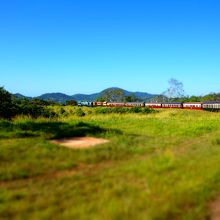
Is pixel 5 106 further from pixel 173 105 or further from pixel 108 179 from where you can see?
pixel 173 105

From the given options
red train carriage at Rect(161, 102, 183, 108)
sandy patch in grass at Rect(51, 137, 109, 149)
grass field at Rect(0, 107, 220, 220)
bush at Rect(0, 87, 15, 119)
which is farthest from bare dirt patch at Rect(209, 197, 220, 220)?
red train carriage at Rect(161, 102, 183, 108)

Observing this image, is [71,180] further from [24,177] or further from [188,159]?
[188,159]

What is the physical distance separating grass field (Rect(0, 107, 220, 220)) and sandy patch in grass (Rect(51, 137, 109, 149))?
22.9 inches

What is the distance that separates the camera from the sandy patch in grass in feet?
42.5

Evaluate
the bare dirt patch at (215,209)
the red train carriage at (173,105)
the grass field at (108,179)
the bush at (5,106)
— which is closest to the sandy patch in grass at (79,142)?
the grass field at (108,179)

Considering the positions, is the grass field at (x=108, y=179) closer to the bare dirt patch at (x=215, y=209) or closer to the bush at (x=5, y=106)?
the bare dirt patch at (x=215, y=209)

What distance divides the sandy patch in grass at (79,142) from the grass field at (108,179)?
0.58 metres

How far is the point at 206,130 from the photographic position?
19516 mm

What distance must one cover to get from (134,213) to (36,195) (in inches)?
83.5

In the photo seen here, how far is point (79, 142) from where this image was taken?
1380cm

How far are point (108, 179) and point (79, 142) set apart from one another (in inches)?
213

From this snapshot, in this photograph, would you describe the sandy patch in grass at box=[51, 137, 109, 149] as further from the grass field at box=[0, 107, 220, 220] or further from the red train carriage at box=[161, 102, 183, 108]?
the red train carriage at box=[161, 102, 183, 108]

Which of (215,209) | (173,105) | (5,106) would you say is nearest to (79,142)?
(215,209)

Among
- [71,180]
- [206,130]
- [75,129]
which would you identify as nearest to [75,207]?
[71,180]
